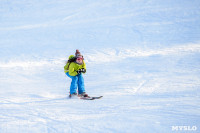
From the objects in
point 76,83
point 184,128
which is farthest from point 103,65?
point 184,128

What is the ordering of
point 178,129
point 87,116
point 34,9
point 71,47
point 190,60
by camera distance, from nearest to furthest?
1. point 178,129
2. point 87,116
3. point 190,60
4. point 71,47
5. point 34,9

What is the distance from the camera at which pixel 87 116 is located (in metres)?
4.89

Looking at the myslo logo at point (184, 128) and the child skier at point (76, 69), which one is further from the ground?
the child skier at point (76, 69)

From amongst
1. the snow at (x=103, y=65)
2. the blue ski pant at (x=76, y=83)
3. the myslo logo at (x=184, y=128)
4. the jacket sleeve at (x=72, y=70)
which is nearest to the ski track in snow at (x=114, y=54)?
the snow at (x=103, y=65)

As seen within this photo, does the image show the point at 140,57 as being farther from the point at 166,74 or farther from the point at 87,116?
the point at 87,116

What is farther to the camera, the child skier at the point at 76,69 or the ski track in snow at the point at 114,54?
the ski track in snow at the point at 114,54

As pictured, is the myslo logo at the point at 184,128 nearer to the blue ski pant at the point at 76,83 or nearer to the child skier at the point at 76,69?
the child skier at the point at 76,69

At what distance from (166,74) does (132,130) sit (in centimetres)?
452

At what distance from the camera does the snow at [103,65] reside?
4.67 metres

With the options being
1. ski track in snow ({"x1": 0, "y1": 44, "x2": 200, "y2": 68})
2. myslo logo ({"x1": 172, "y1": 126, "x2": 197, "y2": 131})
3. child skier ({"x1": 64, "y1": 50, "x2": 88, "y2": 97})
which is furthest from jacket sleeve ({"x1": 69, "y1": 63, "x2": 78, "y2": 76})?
ski track in snow ({"x1": 0, "y1": 44, "x2": 200, "y2": 68})

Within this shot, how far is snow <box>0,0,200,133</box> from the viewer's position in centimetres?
467

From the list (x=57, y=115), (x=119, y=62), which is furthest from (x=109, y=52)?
(x=57, y=115)

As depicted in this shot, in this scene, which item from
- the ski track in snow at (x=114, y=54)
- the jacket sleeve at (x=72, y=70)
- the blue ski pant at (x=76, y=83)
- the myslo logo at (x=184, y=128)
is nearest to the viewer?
the myslo logo at (x=184, y=128)

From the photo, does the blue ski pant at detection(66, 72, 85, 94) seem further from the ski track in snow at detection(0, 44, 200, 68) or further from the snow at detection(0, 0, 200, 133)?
the ski track in snow at detection(0, 44, 200, 68)
